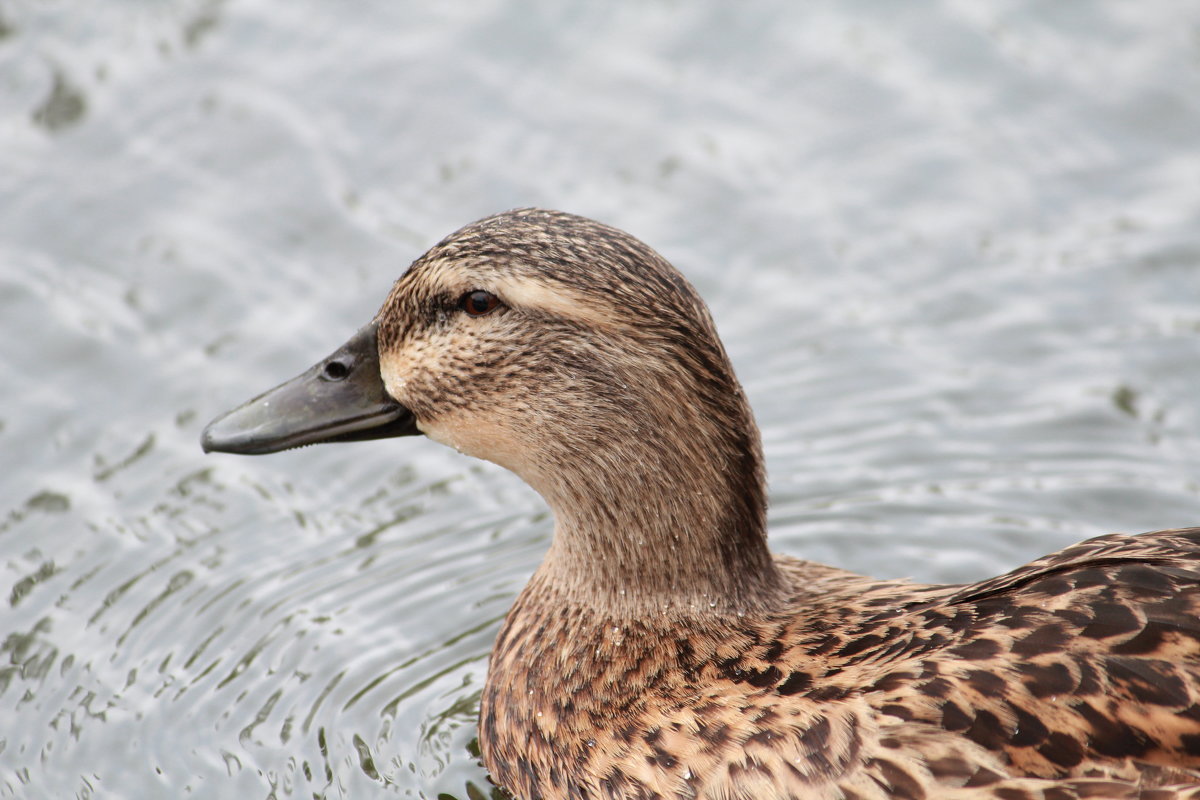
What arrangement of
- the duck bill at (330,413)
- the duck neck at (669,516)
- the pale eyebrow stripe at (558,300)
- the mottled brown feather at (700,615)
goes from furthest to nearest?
the duck bill at (330,413) → the duck neck at (669,516) → the pale eyebrow stripe at (558,300) → the mottled brown feather at (700,615)

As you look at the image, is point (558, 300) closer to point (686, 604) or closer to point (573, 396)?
point (573, 396)

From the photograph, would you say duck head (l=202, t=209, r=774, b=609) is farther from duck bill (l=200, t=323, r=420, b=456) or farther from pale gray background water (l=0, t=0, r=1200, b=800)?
pale gray background water (l=0, t=0, r=1200, b=800)

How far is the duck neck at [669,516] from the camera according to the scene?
19.5 feet

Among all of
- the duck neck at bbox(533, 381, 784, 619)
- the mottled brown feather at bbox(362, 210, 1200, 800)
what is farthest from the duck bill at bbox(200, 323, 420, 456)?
the duck neck at bbox(533, 381, 784, 619)

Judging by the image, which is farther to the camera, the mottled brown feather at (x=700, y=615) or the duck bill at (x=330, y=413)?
the duck bill at (x=330, y=413)

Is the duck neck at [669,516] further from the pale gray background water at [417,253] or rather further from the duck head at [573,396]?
the pale gray background water at [417,253]

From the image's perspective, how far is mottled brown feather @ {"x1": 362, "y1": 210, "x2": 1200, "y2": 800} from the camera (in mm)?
4984

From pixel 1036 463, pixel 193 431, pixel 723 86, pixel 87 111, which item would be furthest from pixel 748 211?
pixel 87 111

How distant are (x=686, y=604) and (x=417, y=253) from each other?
3.96 meters

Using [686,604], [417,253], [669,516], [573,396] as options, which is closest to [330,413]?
[573,396]

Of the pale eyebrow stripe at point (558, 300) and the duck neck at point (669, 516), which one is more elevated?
the pale eyebrow stripe at point (558, 300)

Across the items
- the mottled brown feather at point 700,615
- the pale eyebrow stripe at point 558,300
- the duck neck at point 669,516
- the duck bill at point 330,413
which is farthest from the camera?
the duck bill at point 330,413

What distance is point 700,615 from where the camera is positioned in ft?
20.1

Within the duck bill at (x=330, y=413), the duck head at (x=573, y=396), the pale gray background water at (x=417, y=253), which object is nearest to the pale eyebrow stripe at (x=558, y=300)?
the duck head at (x=573, y=396)
